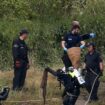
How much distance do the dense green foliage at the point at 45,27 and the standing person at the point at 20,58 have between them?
462 centimetres

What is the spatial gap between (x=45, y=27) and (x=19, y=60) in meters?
8.90

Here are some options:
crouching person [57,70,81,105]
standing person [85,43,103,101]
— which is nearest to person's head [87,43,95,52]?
standing person [85,43,103,101]

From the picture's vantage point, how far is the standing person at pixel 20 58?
12719mm

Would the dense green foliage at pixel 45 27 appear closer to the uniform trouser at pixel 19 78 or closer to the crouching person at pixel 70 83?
the uniform trouser at pixel 19 78

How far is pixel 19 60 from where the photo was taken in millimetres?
12969

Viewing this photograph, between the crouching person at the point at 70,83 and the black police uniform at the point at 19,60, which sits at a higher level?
the crouching person at the point at 70,83

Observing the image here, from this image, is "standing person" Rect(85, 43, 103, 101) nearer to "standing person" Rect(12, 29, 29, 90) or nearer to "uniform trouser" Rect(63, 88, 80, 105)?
"standing person" Rect(12, 29, 29, 90)

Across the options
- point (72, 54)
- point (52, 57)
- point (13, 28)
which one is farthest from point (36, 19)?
point (72, 54)

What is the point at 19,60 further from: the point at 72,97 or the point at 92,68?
the point at 72,97

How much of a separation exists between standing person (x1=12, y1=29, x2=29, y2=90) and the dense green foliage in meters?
4.62

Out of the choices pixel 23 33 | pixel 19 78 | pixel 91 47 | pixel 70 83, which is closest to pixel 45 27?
pixel 19 78

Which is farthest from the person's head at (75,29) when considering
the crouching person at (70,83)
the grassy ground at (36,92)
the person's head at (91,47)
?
the crouching person at (70,83)

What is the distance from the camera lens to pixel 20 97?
12.6 meters

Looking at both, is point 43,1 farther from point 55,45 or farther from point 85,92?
point 85,92
